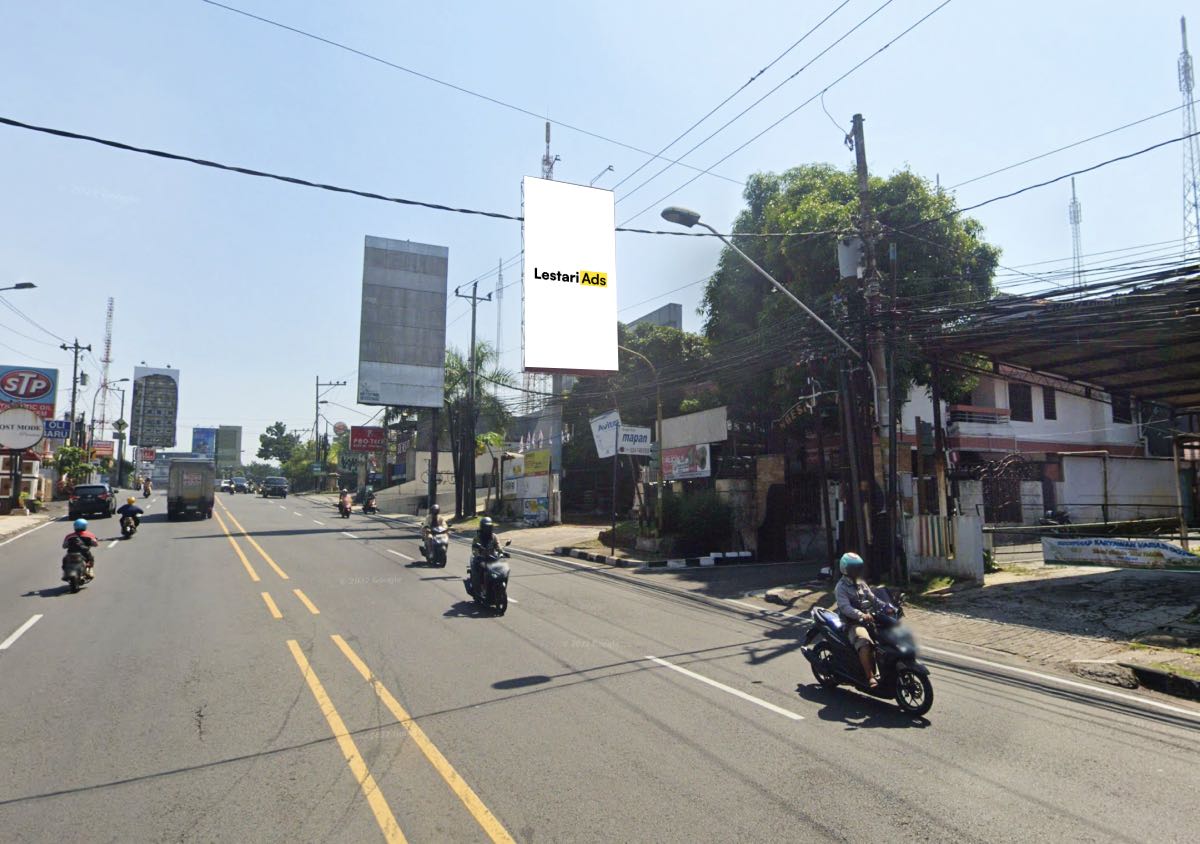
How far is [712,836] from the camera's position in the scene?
4320mm

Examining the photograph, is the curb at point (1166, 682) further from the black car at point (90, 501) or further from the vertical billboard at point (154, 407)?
the vertical billboard at point (154, 407)

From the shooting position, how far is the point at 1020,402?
3247 cm

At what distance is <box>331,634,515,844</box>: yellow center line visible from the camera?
444cm

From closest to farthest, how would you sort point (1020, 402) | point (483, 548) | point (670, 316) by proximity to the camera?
1. point (483, 548)
2. point (1020, 402)
3. point (670, 316)

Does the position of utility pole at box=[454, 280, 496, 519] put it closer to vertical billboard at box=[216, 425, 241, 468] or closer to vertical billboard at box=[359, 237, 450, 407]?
vertical billboard at box=[359, 237, 450, 407]

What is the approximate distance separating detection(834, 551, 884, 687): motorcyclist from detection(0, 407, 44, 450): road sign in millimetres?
38235

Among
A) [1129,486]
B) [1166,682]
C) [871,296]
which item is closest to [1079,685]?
[1166,682]

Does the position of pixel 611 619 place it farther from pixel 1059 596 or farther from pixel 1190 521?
pixel 1190 521

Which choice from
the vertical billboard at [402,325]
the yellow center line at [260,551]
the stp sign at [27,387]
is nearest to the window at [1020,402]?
the vertical billboard at [402,325]

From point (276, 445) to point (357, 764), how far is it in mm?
126939

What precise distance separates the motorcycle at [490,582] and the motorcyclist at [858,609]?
585cm

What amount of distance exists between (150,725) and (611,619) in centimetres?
682

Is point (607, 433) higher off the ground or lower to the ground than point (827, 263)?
lower

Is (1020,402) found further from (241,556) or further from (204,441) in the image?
(204,441)
